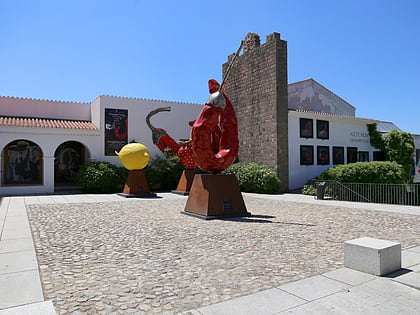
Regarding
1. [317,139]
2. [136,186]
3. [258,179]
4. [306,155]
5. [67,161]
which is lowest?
[136,186]

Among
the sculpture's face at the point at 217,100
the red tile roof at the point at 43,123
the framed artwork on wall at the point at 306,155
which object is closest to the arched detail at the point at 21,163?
the red tile roof at the point at 43,123

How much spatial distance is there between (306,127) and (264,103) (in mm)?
2696

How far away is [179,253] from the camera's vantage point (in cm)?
473

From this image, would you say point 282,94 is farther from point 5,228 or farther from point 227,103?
point 5,228

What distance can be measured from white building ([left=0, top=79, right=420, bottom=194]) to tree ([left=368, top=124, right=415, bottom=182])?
0.48 metres

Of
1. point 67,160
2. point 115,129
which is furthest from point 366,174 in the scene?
point 67,160

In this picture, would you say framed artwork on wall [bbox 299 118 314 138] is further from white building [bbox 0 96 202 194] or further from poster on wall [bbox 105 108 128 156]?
poster on wall [bbox 105 108 128 156]

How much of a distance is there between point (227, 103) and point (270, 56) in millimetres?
8174

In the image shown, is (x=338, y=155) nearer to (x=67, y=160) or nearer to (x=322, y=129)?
(x=322, y=129)

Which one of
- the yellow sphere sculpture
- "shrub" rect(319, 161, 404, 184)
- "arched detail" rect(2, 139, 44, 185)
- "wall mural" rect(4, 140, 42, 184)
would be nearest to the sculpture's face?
the yellow sphere sculpture

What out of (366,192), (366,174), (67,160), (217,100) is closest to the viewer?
(217,100)

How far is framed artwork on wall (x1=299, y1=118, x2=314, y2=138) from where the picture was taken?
16547mm

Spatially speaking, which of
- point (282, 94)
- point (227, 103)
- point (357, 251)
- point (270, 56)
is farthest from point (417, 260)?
point (270, 56)

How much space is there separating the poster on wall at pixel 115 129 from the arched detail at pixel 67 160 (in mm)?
1911
